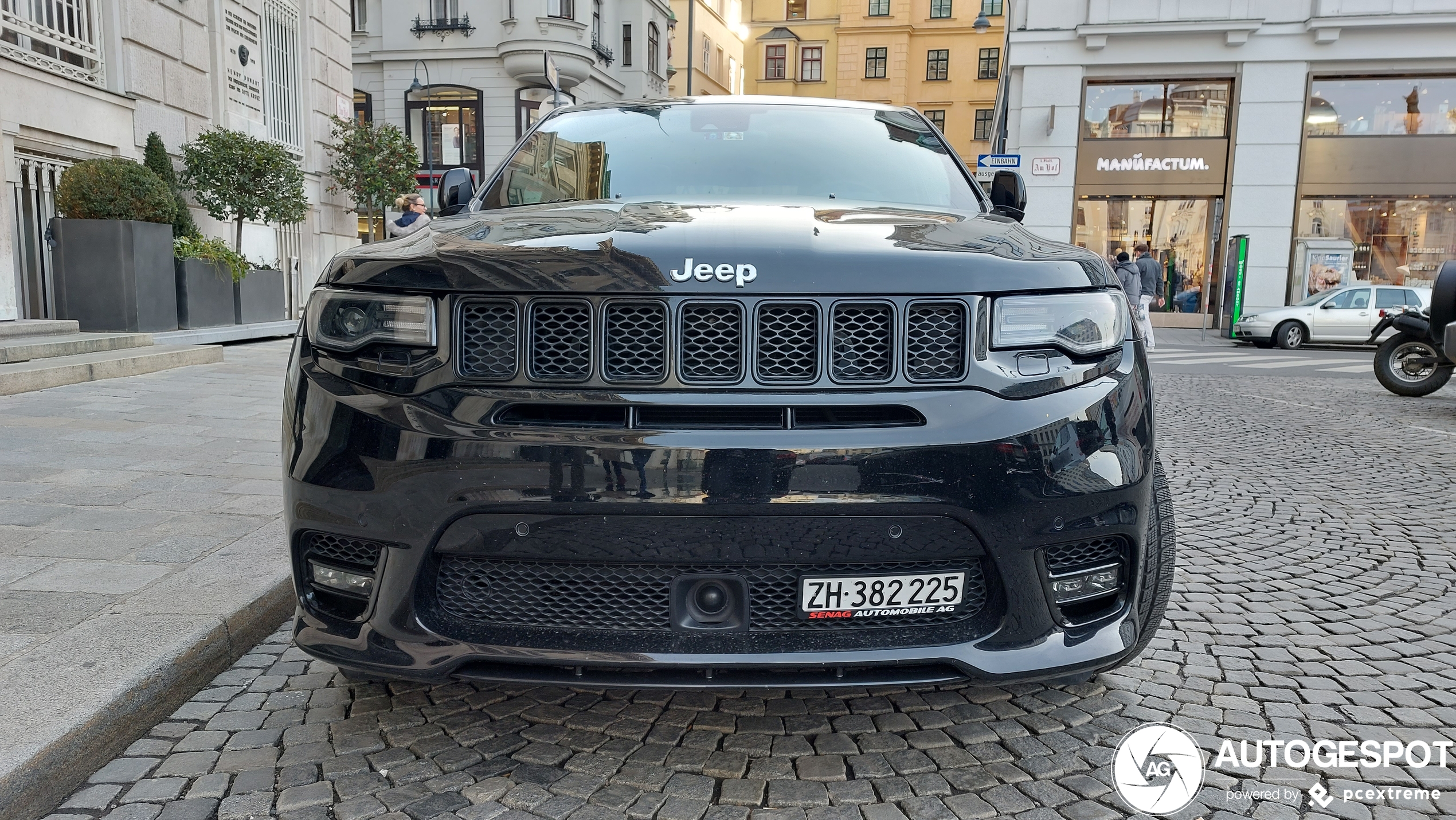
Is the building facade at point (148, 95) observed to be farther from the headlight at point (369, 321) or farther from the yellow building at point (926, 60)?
the yellow building at point (926, 60)

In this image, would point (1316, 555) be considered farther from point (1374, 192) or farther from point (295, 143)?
point (1374, 192)

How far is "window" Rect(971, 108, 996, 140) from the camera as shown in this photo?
4950 centimetres

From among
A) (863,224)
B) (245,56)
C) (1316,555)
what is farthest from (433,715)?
(245,56)

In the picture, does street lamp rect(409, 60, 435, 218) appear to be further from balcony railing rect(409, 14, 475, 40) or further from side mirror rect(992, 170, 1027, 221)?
side mirror rect(992, 170, 1027, 221)

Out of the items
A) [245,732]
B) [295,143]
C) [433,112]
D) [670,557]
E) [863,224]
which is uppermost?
[433,112]

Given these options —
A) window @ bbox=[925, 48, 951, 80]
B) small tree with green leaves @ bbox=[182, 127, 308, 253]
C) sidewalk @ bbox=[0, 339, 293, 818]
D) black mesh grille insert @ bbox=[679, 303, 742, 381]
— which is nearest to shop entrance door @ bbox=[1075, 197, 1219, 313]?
small tree with green leaves @ bbox=[182, 127, 308, 253]

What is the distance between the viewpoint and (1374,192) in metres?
22.3

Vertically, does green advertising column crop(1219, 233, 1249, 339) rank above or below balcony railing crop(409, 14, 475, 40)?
below

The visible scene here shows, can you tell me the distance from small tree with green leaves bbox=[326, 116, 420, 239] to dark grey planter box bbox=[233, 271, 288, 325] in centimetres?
722

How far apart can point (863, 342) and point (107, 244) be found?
988 cm

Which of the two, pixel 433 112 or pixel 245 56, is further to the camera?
pixel 433 112

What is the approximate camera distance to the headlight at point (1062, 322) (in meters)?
1.97

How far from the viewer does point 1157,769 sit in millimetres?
2137

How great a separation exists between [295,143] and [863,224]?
16.6m
